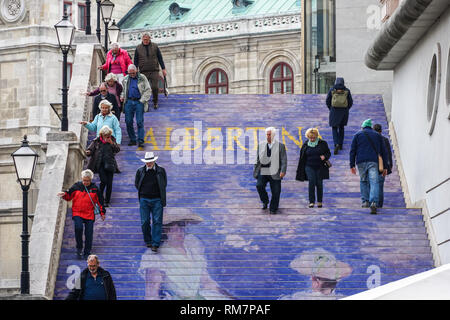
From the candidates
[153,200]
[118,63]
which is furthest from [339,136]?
[153,200]

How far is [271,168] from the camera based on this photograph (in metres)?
21.6

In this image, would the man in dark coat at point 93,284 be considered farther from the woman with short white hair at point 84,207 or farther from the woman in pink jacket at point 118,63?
the woman in pink jacket at point 118,63

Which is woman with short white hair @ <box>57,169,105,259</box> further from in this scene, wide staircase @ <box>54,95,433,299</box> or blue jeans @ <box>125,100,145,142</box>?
blue jeans @ <box>125,100,145,142</box>

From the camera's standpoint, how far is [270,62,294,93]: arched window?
69.2 m

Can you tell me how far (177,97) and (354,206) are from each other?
25.8 ft

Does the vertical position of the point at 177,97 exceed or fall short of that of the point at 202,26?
it falls short

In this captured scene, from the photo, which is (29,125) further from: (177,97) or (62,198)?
(62,198)

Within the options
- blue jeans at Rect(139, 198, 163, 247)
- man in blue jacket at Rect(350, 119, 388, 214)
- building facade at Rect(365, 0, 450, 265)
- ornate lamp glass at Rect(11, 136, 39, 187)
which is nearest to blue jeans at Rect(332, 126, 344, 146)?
building facade at Rect(365, 0, 450, 265)

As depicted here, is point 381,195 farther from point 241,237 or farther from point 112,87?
point 112,87

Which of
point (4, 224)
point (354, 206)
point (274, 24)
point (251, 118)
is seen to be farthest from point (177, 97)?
point (274, 24)

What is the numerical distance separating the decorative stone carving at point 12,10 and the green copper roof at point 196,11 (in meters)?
9.96

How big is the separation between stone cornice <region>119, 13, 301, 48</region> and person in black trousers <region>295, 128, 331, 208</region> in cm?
4725

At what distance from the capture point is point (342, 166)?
2452 centimetres

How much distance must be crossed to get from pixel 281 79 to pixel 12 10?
15.2 metres
